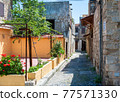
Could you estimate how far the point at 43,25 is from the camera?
25.5ft

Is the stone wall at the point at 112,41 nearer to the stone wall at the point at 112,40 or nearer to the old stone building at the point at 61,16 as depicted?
the stone wall at the point at 112,40

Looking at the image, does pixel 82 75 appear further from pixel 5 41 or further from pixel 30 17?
pixel 5 41

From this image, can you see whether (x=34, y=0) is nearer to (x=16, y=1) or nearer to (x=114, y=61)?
(x=16, y=1)

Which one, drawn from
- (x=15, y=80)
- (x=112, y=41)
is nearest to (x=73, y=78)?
(x=112, y=41)

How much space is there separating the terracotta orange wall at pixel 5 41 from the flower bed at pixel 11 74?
30.4 ft

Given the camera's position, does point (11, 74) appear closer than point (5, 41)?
Yes

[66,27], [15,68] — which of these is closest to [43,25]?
[15,68]

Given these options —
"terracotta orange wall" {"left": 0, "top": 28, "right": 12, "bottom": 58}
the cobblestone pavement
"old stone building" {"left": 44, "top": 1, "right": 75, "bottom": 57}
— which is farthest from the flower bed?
"old stone building" {"left": 44, "top": 1, "right": 75, "bottom": 57}

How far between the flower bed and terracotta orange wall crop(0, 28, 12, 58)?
30.4 feet

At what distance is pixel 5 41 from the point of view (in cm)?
1500

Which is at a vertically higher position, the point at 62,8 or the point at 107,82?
the point at 62,8

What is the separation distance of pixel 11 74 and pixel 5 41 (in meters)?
10.3

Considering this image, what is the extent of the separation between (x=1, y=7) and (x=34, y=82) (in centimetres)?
959

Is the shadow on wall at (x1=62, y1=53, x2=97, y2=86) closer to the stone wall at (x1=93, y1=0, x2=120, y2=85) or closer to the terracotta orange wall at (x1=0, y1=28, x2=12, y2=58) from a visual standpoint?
the stone wall at (x1=93, y1=0, x2=120, y2=85)
